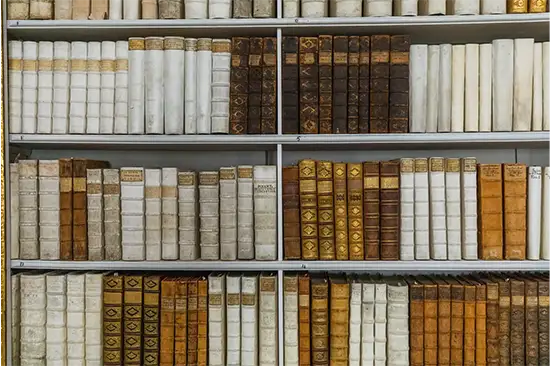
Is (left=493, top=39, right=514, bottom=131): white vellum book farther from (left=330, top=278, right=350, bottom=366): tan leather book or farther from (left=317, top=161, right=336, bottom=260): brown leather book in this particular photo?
(left=330, top=278, right=350, bottom=366): tan leather book

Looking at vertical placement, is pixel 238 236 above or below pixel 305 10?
below

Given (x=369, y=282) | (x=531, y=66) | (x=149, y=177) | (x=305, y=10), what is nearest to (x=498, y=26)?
(x=531, y=66)

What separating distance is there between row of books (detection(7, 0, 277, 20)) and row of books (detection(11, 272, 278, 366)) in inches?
29.9

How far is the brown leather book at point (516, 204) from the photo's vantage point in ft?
4.36

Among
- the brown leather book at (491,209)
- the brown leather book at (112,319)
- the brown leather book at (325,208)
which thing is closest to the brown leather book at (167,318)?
the brown leather book at (112,319)

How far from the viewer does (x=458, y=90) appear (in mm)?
1344

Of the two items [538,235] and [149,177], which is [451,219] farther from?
[149,177]

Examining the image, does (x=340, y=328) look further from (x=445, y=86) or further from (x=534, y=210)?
(x=445, y=86)

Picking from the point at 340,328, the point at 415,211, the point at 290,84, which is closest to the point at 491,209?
the point at 415,211

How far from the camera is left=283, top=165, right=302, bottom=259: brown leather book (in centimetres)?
135

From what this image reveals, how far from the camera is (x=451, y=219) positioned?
1351 millimetres

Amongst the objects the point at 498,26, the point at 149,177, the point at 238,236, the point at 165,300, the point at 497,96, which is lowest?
the point at 165,300

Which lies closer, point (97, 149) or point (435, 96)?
point (435, 96)

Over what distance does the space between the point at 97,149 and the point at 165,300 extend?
23.3 inches
